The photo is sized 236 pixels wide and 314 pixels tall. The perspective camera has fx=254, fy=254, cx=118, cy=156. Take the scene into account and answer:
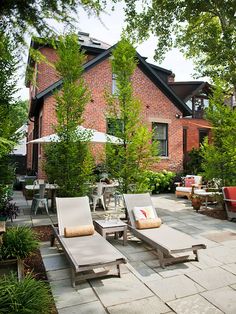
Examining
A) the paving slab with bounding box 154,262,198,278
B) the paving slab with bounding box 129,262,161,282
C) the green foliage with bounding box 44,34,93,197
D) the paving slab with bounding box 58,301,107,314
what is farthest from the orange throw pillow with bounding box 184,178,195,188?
the paving slab with bounding box 58,301,107,314

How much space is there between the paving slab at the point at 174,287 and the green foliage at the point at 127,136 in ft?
13.2

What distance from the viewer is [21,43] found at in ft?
11.8

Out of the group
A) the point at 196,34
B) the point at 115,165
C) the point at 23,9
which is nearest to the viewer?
the point at 23,9

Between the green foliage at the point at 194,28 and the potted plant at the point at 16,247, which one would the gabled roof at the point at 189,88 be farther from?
the potted plant at the point at 16,247

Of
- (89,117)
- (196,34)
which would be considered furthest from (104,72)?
(196,34)

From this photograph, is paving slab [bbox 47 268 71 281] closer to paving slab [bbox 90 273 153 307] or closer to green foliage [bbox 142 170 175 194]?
paving slab [bbox 90 273 153 307]

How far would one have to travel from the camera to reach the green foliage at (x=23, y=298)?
279 centimetres

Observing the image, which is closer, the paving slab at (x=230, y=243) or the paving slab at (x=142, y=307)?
the paving slab at (x=142, y=307)

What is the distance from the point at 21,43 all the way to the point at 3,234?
3.57m

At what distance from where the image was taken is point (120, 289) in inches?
152

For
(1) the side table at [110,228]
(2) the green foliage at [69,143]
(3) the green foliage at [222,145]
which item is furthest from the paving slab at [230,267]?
(3) the green foliage at [222,145]

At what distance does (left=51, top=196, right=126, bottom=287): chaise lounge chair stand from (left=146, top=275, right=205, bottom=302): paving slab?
651mm

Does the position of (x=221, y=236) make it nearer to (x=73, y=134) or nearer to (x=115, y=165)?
(x=115, y=165)

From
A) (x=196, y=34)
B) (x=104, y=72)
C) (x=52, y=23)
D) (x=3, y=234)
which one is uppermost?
(x=196, y=34)
